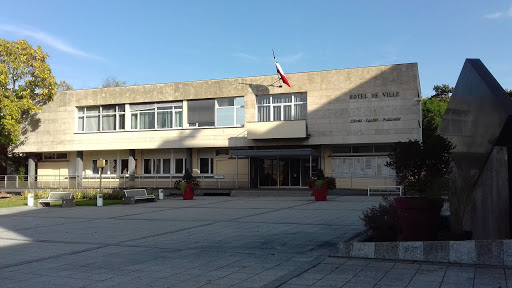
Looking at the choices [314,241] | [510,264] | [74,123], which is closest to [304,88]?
[74,123]

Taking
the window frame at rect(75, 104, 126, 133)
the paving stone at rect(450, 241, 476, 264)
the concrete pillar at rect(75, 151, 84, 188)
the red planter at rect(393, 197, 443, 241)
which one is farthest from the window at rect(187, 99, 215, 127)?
the paving stone at rect(450, 241, 476, 264)

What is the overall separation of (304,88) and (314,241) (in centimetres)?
2306

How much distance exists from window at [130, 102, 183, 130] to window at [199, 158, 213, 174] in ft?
→ 11.2

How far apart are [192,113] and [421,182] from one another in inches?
1122

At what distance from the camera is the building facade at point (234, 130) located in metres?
29.4

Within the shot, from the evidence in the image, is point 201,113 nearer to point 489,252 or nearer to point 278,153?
point 278,153

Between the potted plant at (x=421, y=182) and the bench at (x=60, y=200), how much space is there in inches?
726

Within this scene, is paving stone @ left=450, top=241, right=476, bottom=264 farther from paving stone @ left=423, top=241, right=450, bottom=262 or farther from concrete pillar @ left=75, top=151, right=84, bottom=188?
concrete pillar @ left=75, top=151, right=84, bottom=188

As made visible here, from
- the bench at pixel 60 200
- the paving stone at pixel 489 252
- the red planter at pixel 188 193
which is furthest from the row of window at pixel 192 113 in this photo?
the paving stone at pixel 489 252

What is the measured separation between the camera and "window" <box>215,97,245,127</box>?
33219 millimetres

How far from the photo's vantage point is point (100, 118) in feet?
123

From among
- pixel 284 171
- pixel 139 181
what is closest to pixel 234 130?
pixel 284 171

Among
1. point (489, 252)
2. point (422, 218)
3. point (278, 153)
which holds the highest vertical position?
point (278, 153)

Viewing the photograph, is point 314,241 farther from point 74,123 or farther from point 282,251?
point 74,123
